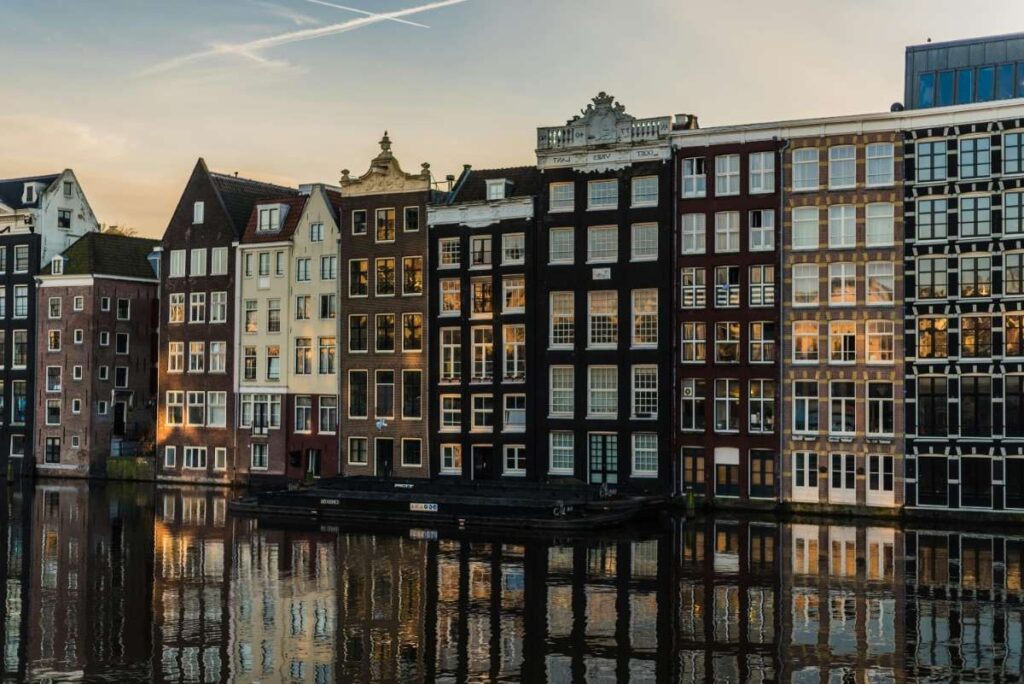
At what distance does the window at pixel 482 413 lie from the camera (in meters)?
73.6

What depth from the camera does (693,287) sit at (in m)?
68.2

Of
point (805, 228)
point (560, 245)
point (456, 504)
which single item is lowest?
point (456, 504)

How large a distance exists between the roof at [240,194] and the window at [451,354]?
61.8 feet

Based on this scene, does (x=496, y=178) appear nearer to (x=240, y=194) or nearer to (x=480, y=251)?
(x=480, y=251)

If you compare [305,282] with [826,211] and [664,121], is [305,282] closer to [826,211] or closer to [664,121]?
[664,121]

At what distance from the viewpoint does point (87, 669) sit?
3050 centimetres

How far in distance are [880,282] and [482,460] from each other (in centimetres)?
2498

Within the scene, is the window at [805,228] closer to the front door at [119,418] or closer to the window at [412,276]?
the window at [412,276]

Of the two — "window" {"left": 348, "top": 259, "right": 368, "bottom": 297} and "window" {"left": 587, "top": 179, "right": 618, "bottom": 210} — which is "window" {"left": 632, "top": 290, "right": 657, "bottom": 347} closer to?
"window" {"left": 587, "top": 179, "right": 618, "bottom": 210}

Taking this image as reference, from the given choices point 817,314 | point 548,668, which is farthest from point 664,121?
point 548,668

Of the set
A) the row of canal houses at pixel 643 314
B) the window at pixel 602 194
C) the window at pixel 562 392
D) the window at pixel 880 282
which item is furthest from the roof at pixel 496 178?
the window at pixel 880 282

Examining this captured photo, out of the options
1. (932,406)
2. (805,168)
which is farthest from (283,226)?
(932,406)

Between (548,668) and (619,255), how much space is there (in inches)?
1647

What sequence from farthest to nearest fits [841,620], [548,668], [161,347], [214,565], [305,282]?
1. [161,347]
2. [305,282]
3. [214,565]
4. [841,620]
5. [548,668]
